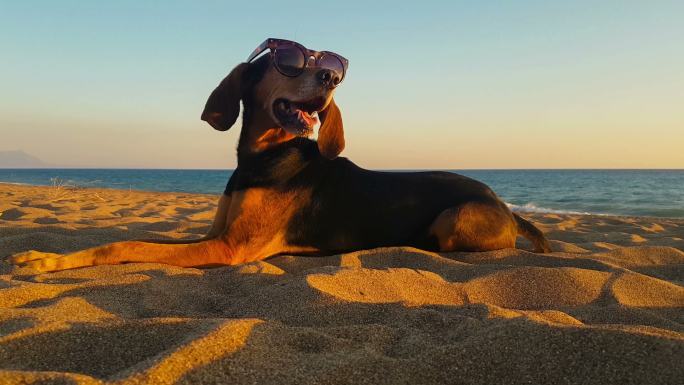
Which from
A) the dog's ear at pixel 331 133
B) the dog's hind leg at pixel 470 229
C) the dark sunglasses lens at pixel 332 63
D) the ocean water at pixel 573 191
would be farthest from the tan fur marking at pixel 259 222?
the ocean water at pixel 573 191

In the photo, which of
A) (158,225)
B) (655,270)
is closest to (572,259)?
(655,270)

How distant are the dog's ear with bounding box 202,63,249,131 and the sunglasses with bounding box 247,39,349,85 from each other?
201 millimetres

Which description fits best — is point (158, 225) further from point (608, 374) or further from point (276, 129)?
point (608, 374)

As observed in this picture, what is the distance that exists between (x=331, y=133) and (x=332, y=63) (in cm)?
59

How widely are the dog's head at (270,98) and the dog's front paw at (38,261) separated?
60.0 inches

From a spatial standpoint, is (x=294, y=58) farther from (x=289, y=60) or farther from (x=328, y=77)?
(x=328, y=77)

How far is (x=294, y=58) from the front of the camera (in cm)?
372

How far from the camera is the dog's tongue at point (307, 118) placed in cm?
373

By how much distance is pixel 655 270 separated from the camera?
3.54 metres

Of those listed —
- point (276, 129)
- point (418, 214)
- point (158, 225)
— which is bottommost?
point (158, 225)

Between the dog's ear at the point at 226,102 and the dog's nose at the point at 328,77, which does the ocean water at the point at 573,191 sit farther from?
the dog's nose at the point at 328,77

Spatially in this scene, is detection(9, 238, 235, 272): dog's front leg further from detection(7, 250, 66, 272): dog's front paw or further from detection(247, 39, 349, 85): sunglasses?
detection(247, 39, 349, 85): sunglasses

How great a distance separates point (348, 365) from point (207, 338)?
0.46m

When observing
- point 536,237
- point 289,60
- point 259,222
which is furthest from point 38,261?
point 536,237
